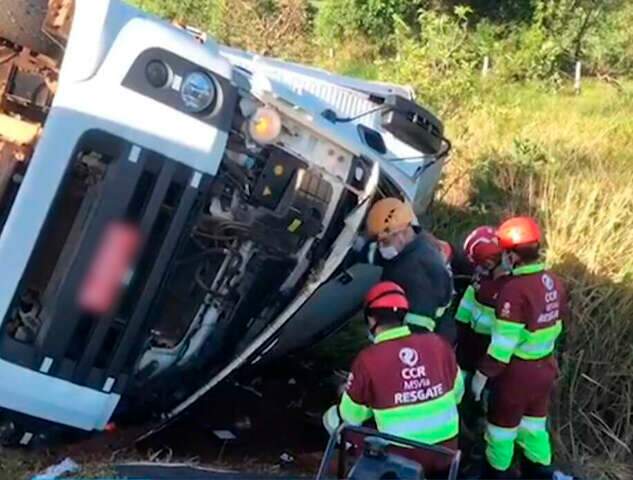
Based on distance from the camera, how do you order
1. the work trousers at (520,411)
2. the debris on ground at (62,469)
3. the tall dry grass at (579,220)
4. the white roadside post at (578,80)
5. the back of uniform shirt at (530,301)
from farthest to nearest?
1. the white roadside post at (578,80)
2. the tall dry grass at (579,220)
3. the work trousers at (520,411)
4. the back of uniform shirt at (530,301)
5. the debris on ground at (62,469)

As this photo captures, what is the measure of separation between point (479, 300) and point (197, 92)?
248cm

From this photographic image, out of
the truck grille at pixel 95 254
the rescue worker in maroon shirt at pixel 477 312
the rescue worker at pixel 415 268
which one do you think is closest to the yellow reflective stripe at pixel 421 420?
the rescue worker at pixel 415 268

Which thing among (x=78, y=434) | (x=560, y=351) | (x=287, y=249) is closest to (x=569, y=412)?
(x=560, y=351)

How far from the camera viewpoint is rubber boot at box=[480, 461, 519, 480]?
5449 millimetres

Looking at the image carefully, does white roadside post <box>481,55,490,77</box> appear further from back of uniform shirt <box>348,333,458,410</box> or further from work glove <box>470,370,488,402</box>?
back of uniform shirt <box>348,333,458,410</box>

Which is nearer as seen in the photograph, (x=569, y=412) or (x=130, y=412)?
(x=130, y=412)

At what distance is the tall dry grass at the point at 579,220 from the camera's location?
617 cm

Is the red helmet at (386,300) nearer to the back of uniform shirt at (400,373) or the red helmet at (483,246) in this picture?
the back of uniform shirt at (400,373)

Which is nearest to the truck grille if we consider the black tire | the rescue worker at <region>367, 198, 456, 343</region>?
the black tire

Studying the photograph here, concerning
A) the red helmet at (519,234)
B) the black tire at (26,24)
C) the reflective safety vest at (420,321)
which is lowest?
the reflective safety vest at (420,321)

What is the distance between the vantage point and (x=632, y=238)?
22.2 feet

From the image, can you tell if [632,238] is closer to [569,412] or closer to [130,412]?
[569,412]

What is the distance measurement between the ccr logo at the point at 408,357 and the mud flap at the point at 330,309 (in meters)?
0.89

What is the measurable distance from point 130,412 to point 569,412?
2.79 m
